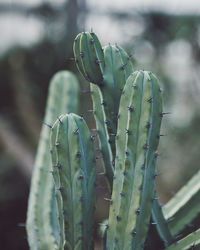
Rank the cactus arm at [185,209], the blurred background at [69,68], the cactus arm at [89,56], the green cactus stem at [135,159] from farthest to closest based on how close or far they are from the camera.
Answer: the blurred background at [69,68] → the cactus arm at [185,209] → the cactus arm at [89,56] → the green cactus stem at [135,159]

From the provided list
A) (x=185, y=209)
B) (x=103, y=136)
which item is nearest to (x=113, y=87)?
(x=103, y=136)

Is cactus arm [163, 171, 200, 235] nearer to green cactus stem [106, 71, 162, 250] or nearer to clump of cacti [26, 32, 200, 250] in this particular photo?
clump of cacti [26, 32, 200, 250]

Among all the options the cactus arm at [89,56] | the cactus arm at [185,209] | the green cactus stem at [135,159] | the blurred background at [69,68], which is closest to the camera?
the green cactus stem at [135,159]

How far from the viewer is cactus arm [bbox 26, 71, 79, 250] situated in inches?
72.7

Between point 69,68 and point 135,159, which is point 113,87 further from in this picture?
point 69,68

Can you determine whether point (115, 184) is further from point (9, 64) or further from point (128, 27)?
point (9, 64)

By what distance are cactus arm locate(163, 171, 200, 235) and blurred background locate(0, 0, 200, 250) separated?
320cm

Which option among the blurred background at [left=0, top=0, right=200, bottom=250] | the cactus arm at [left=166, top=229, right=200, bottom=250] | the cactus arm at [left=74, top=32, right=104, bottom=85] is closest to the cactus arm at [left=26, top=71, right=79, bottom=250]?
the cactus arm at [left=166, top=229, right=200, bottom=250]

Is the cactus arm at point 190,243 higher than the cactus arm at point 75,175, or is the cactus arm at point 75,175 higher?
the cactus arm at point 75,175

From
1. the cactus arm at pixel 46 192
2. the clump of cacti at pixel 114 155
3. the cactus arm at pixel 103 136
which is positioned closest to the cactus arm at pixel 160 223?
the clump of cacti at pixel 114 155

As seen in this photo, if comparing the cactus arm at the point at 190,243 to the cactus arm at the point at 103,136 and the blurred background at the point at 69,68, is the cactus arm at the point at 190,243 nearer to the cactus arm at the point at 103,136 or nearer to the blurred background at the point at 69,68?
the cactus arm at the point at 103,136

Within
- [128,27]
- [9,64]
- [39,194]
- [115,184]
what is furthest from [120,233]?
[9,64]

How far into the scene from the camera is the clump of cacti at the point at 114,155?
4.46ft

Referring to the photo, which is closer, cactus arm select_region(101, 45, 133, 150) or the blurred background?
cactus arm select_region(101, 45, 133, 150)
